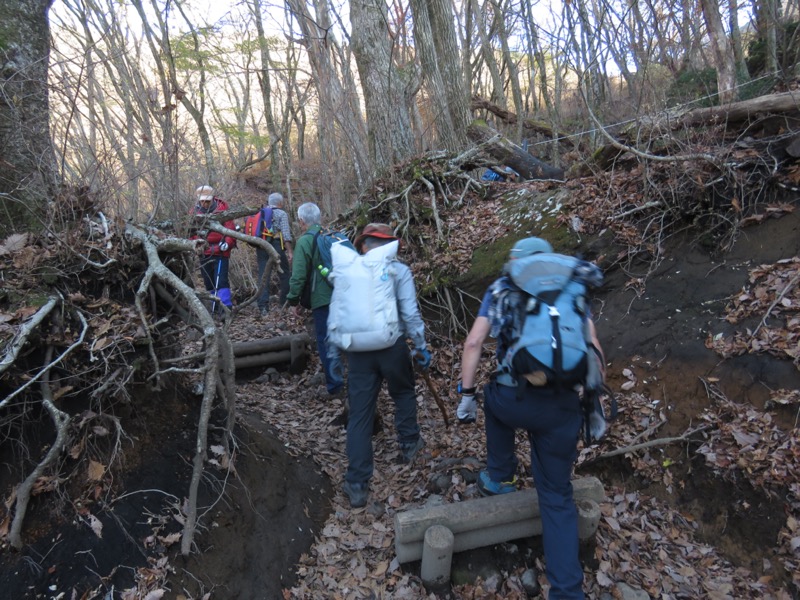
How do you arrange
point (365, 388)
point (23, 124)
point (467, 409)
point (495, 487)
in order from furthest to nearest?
point (365, 388) → point (23, 124) → point (495, 487) → point (467, 409)

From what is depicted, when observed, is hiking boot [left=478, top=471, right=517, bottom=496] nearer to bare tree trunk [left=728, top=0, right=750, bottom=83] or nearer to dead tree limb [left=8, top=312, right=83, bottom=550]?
dead tree limb [left=8, top=312, right=83, bottom=550]

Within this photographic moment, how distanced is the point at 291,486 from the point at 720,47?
432 inches

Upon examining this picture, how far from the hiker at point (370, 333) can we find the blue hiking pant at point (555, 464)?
119cm

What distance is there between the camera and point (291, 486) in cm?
405

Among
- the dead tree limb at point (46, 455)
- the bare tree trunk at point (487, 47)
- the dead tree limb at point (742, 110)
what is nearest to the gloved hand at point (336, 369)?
the dead tree limb at point (46, 455)

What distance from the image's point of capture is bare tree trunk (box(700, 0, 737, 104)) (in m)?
9.02

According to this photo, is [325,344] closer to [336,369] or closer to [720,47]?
[336,369]

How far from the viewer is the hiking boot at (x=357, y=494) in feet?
13.4

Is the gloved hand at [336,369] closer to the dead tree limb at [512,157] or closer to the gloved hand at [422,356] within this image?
the gloved hand at [422,356]

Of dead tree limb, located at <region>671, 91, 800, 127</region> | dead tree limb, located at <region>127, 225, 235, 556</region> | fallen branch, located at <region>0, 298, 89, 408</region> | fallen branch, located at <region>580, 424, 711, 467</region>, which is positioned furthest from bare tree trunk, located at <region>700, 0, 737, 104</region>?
fallen branch, located at <region>0, 298, 89, 408</region>

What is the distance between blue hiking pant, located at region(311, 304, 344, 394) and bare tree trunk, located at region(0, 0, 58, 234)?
9.42 ft

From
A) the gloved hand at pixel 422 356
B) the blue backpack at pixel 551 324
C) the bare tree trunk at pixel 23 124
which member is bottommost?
the gloved hand at pixel 422 356

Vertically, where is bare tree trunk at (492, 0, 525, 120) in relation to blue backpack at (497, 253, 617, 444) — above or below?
above

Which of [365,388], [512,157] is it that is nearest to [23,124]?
[365,388]
